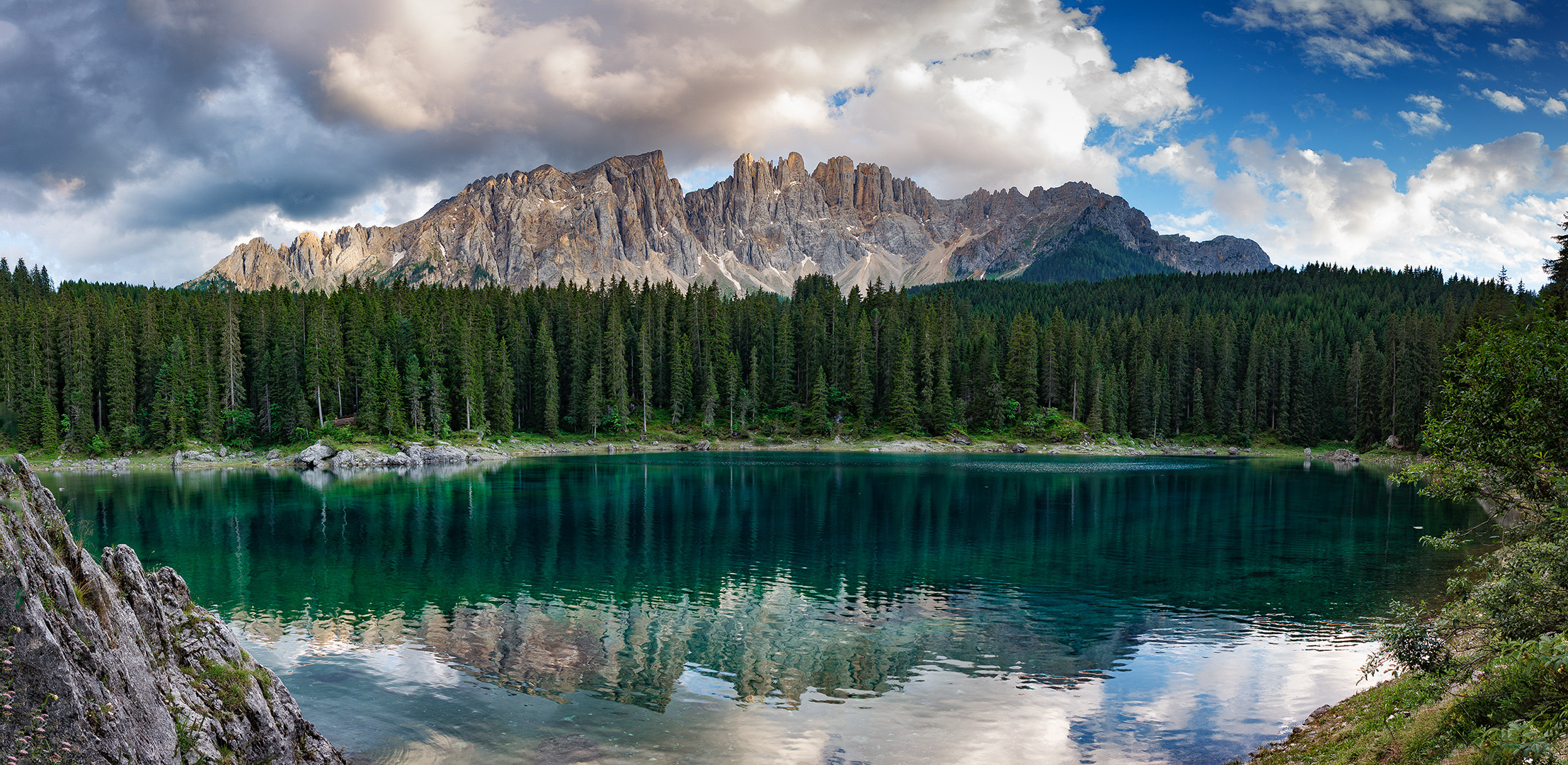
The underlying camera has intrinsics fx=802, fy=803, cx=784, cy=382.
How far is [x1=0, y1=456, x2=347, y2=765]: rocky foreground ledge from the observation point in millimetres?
9633

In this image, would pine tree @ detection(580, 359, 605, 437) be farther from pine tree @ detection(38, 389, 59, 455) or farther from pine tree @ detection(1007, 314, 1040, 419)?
pine tree @ detection(1007, 314, 1040, 419)

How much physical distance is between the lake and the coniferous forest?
Result: 160 ft

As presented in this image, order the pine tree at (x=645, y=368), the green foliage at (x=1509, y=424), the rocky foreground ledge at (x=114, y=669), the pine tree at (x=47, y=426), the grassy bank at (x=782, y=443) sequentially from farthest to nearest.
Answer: the pine tree at (x=645, y=368)
the grassy bank at (x=782, y=443)
the pine tree at (x=47, y=426)
the green foliage at (x=1509, y=424)
the rocky foreground ledge at (x=114, y=669)

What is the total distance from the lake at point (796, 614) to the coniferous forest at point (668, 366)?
48.7 metres

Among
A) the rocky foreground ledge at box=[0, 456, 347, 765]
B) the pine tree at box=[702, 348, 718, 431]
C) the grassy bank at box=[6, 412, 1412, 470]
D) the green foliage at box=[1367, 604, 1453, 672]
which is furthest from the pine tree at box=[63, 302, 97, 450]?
the green foliage at box=[1367, 604, 1453, 672]

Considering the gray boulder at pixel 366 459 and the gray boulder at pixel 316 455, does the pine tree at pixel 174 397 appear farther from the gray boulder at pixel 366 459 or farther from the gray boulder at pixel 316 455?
the gray boulder at pixel 366 459

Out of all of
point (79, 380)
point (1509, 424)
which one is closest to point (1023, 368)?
point (1509, 424)

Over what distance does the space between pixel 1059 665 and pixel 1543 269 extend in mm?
64615

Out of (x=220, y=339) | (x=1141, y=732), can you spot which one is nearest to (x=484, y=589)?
(x=1141, y=732)

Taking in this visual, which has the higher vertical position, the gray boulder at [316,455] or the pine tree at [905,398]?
the pine tree at [905,398]

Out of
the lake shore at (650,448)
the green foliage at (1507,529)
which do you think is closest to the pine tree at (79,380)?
the lake shore at (650,448)

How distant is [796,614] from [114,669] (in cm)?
2073

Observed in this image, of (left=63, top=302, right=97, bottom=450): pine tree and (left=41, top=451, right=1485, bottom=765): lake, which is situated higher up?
(left=63, top=302, right=97, bottom=450): pine tree

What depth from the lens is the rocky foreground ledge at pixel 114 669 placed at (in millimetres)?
9633
